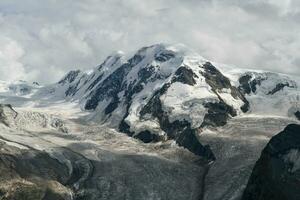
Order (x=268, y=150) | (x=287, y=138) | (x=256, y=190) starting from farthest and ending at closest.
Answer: (x=287, y=138)
(x=268, y=150)
(x=256, y=190)

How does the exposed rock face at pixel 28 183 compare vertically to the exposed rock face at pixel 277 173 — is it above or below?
below

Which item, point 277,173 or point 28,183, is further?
point 28,183

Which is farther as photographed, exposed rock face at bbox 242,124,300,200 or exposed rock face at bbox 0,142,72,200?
exposed rock face at bbox 0,142,72,200

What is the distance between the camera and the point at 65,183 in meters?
196

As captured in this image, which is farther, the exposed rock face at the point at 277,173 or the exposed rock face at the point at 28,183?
the exposed rock face at the point at 28,183

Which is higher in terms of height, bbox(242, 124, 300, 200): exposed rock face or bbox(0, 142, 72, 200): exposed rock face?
bbox(242, 124, 300, 200): exposed rock face

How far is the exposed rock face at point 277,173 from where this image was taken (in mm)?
156625

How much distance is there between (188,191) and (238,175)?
14547 millimetres

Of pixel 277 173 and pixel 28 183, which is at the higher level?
pixel 277 173

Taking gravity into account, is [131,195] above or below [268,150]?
below

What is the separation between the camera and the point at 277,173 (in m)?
167

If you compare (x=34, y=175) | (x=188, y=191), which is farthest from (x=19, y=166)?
(x=188, y=191)

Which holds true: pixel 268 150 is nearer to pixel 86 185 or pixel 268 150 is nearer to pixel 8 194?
pixel 86 185

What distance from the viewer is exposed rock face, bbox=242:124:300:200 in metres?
157
